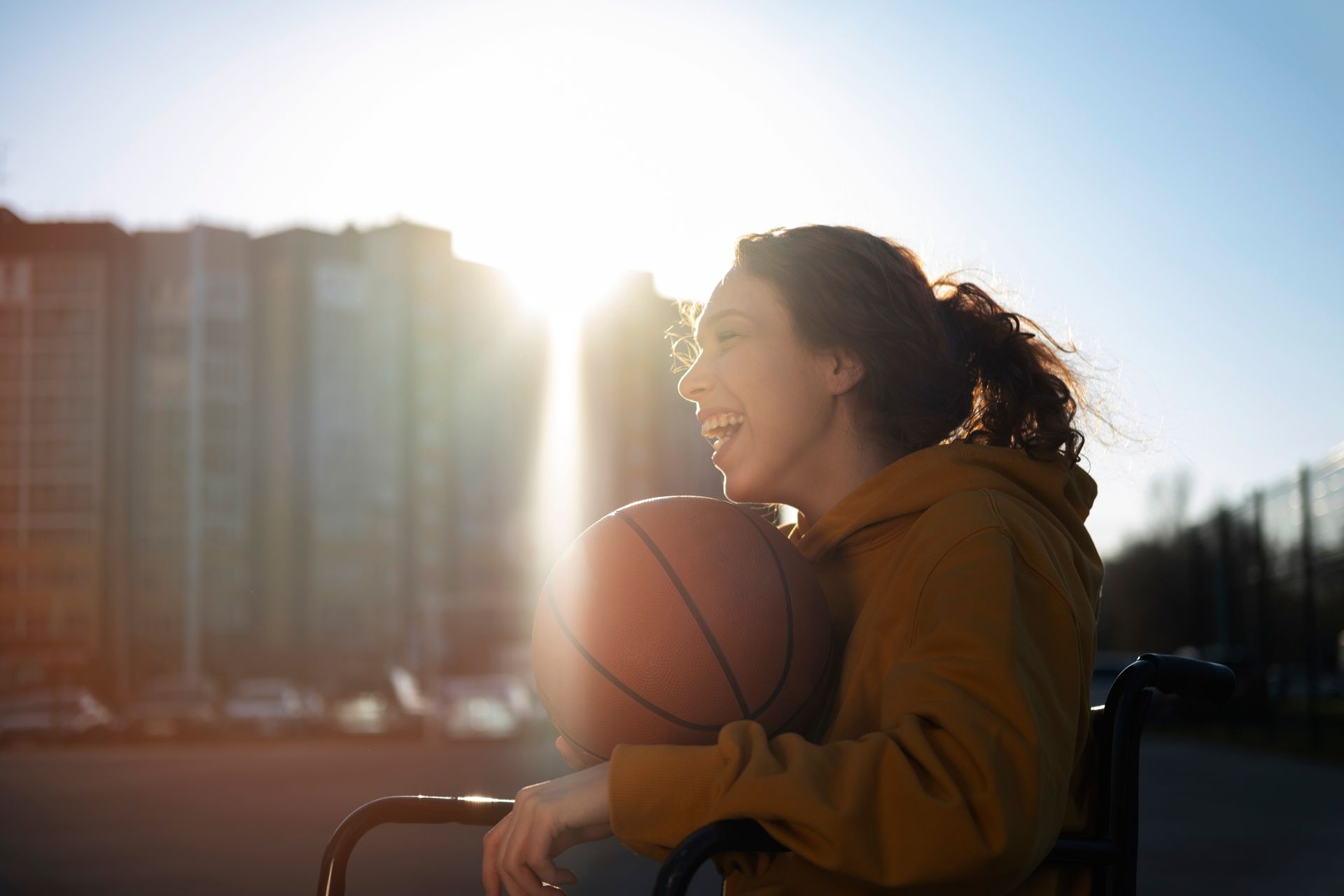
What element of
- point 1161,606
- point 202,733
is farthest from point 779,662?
point 1161,606

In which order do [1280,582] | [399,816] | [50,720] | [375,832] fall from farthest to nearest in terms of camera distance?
[50,720]
[1280,582]
[375,832]
[399,816]

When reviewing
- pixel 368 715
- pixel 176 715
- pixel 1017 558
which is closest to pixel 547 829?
pixel 1017 558

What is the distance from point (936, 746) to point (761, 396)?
0.80 m

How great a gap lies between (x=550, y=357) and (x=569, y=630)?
60.6 metres

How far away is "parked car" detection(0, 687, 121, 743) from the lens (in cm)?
2853

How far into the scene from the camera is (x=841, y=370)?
201cm

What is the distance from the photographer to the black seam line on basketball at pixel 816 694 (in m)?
1.78

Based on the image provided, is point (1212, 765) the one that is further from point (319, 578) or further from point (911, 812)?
point (319, 578)

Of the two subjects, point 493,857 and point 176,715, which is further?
point 176,715

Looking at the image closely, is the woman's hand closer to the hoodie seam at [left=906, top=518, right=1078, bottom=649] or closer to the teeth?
the hoodie seam at [left=906, top=518, right=1078, bottom=649]

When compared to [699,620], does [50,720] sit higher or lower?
lower

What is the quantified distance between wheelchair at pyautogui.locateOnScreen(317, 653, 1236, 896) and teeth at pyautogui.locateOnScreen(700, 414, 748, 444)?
71 centimetres

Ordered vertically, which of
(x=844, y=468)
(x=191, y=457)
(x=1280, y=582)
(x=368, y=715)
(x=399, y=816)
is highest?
(x=191, y=457)

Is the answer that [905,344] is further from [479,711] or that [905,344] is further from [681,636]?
[479,711]
